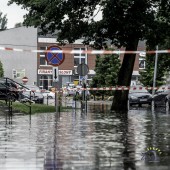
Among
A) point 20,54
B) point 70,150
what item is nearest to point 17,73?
point 20,54

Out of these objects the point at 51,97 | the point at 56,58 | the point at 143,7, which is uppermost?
the point at 143,7

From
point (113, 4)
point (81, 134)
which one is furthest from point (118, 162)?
point (113, 4)

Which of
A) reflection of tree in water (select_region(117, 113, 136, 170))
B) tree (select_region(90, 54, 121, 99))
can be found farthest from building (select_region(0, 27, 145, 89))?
reflection of tree in water (select_region(117, 113, 136, 170))

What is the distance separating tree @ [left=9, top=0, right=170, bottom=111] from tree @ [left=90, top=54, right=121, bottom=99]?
48.8 m

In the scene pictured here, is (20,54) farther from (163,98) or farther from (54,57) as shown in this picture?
(54,57)

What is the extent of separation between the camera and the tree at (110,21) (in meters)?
33.6

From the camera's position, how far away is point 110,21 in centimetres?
3384

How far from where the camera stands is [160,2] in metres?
35.5

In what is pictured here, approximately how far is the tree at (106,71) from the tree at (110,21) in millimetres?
48840

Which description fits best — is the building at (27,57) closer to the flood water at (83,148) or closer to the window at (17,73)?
the window at (17,73)

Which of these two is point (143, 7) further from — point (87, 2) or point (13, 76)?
point (13, 76)

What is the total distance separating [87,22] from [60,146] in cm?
2273

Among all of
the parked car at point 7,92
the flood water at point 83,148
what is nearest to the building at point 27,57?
the parked car at point 7,92

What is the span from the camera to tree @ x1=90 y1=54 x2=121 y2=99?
284ft
